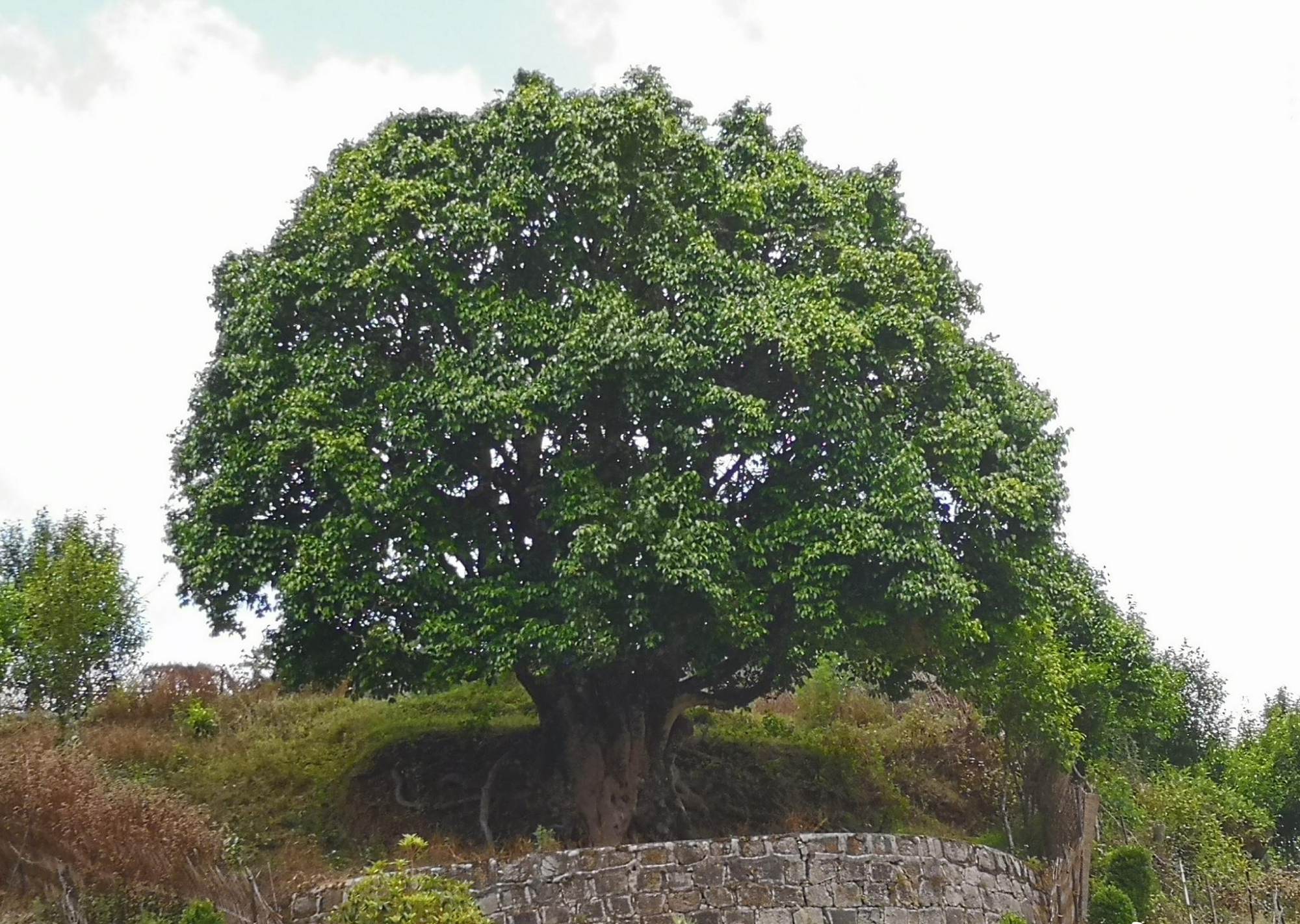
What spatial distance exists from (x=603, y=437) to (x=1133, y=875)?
964cm

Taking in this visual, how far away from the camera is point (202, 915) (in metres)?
12.7

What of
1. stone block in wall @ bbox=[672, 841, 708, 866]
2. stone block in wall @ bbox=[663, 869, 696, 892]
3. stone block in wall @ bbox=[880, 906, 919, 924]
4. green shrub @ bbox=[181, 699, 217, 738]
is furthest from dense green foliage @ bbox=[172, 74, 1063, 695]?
green shrub @ bbox=[181, 699, 217, 738]

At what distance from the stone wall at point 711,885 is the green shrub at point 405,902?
6.55 feet

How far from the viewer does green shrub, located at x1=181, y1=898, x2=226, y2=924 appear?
1261 cm

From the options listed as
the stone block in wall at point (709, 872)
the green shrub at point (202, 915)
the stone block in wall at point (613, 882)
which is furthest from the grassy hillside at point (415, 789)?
the stone block in wall at point (709, 872)

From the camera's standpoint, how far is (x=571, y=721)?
17.3m

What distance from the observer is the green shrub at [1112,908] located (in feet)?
52.5

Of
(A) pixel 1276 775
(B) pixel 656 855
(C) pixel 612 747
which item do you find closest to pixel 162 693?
(C) pixel 612 747

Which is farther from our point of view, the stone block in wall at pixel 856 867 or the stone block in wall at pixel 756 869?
the stone block in wall at pixel 856 867

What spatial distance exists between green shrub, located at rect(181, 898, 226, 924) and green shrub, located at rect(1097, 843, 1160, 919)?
11.8 m

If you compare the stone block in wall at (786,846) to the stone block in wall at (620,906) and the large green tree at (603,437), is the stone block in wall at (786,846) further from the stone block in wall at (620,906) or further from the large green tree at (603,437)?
the large green tree at (603,437)

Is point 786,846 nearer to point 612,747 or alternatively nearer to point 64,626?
point 612,747

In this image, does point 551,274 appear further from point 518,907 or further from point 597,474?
point 518,907

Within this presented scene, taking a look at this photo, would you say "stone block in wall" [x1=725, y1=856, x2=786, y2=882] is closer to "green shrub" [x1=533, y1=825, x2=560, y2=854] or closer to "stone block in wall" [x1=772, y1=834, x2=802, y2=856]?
"stone block in wall" [x1=772, y1=834, x2=802, y2=856]
